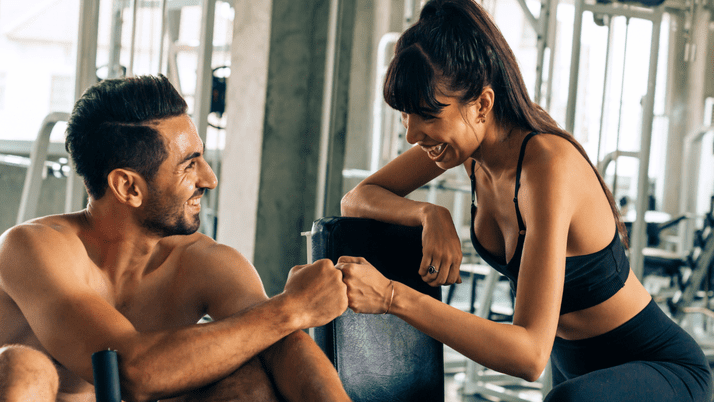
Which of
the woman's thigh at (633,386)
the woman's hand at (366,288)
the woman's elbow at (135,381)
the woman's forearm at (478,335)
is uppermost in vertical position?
the woman's hand at (366,288)

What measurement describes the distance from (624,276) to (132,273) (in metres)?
1.03

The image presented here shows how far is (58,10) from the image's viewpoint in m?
6.66

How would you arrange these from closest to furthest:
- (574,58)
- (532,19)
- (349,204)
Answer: (349,204)
(574,58)
(532,19)

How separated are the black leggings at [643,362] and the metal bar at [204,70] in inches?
77.8

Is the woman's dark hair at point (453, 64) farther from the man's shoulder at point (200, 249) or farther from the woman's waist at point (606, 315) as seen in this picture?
the man's shoulder at point (200, 249)

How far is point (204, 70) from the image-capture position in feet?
9.55

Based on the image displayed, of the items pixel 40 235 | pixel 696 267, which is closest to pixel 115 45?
pixel 40 235

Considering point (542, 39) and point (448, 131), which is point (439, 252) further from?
point (542, 39)

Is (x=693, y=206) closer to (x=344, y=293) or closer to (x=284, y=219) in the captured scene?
(x=284, y=219)

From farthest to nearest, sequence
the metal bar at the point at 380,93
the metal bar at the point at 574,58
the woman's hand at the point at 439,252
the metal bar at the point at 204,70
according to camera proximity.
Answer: the metal bar at the point at 380,93, the metal bar at the point at 204,70, the metal bar at the point at 574,58, the woman's hand at the point at 439,252

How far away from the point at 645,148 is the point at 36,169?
2788mm

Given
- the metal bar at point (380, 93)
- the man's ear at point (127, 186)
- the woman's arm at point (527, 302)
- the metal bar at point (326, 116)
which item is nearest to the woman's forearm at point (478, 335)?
the woman's arm at point (527, 302)

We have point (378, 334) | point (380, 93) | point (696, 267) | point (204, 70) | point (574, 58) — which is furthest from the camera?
point (380, 93)

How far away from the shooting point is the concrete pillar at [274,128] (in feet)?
11.5
